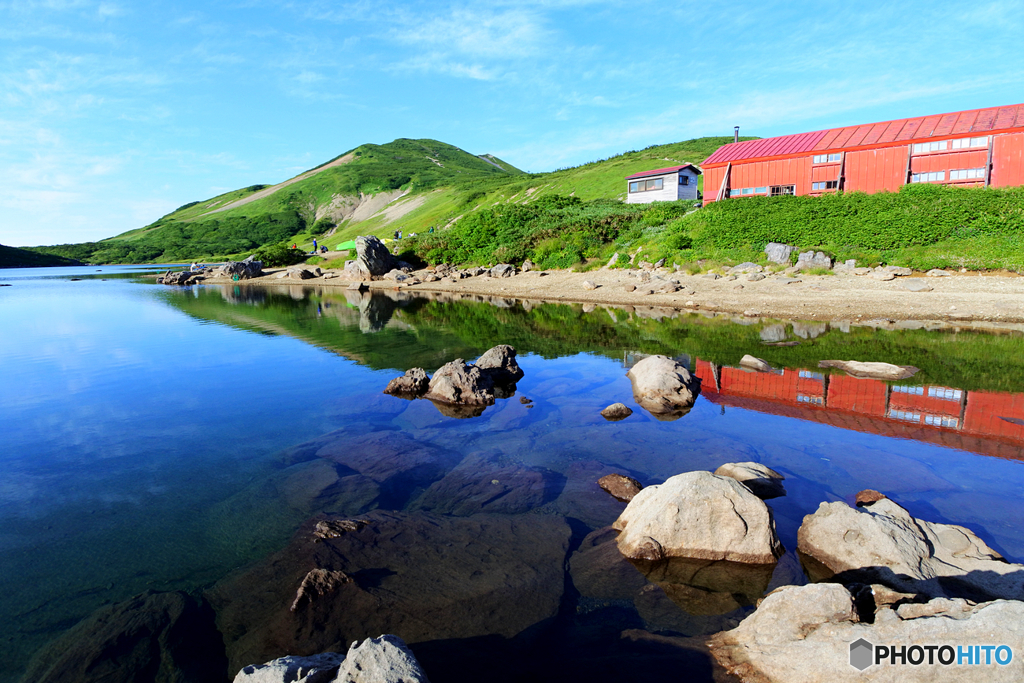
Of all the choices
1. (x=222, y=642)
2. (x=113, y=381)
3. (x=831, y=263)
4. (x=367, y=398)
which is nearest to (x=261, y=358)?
(x=113, y=381)

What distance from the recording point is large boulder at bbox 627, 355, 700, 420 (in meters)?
13.8

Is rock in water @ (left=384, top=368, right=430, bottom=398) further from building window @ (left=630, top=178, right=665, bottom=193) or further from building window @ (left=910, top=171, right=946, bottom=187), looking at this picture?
building window @ (left=630, top=178, right=665, bottom=193)

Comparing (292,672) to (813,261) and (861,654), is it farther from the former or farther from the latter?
(813,261)

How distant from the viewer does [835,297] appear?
27016 mm

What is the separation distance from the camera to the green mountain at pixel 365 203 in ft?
311

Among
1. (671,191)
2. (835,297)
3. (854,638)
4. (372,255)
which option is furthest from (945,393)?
(372,255)

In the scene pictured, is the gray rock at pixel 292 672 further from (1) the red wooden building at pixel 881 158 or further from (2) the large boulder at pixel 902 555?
(1) the red wooden building at pixel 881 158

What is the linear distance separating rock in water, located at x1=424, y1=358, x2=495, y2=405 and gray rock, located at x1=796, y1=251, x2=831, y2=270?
83.2ft

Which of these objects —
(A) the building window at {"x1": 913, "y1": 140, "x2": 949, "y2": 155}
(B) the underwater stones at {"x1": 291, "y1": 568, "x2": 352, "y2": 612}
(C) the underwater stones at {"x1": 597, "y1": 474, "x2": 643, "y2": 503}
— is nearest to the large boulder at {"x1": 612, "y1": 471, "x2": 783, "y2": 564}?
(C) the underwater stones at {"x1": 597, "y1": 474, "x2": 643, "y2": 503}

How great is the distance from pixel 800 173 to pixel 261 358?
4570cm

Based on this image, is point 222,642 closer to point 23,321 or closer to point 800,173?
point 23,321

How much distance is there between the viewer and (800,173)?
46062 mm

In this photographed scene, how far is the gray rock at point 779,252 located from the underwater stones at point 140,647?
35272 millimetres

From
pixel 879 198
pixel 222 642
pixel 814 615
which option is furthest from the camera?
pixel 879 198
